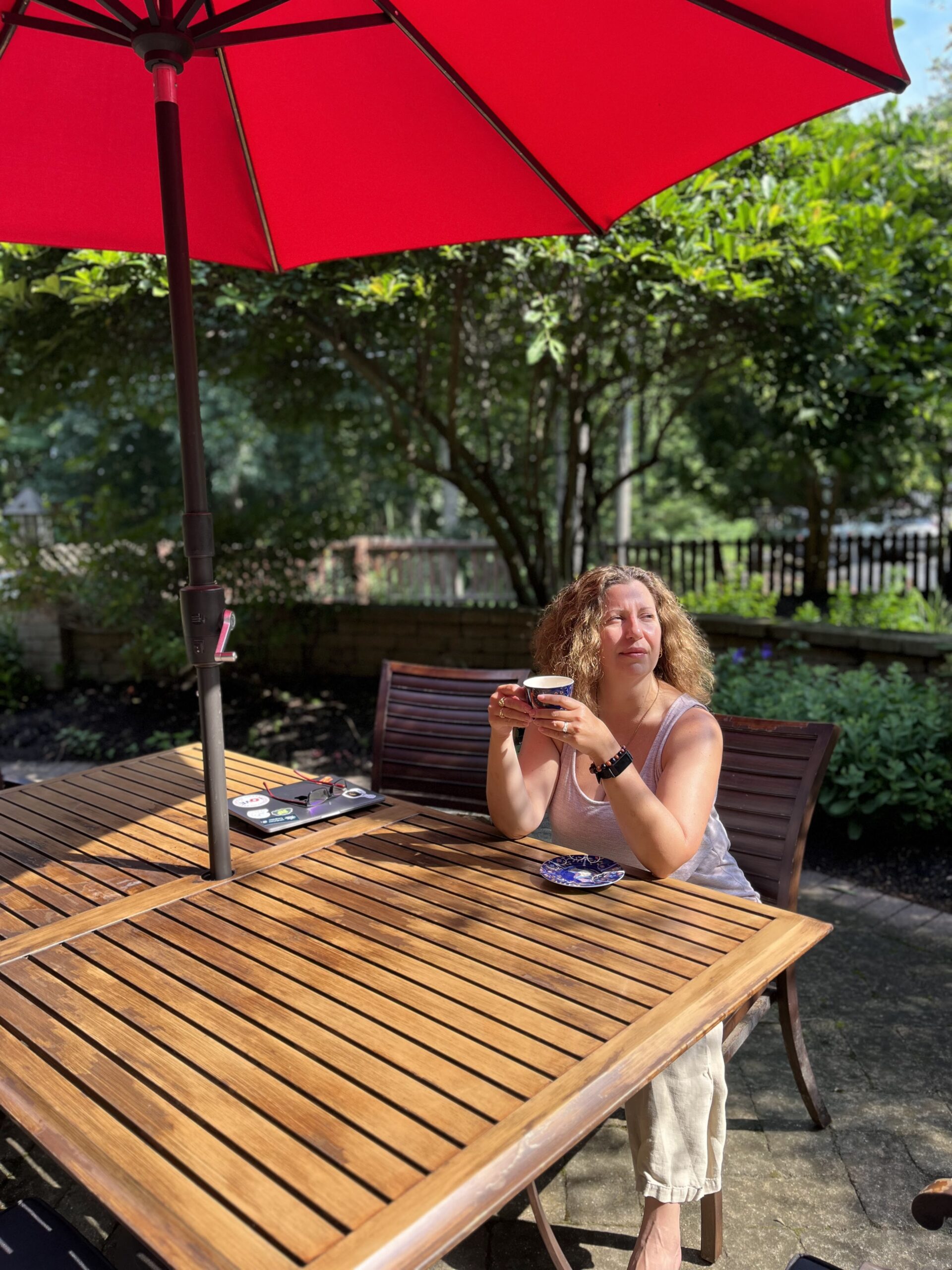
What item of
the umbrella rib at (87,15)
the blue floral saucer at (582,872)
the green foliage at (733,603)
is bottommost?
the blue floral saucer at (582,872)

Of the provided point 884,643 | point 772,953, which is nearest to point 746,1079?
point 772,953

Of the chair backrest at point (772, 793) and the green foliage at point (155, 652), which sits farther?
the green foliage at point (155, 652)

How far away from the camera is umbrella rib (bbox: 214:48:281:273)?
2.32 metres

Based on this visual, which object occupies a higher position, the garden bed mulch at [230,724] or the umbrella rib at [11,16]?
the umbrella rib at [11,16]

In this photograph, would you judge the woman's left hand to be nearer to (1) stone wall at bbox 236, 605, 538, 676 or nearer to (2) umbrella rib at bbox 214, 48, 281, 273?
(2) umbrella rib at bbox 214, 48, 281, 273

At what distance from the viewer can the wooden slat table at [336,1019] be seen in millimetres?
1047

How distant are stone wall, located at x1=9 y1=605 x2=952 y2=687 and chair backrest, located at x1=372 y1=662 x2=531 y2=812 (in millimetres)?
3413

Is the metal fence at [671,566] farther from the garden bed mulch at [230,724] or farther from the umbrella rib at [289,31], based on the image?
the umbrella rib at [289,31]

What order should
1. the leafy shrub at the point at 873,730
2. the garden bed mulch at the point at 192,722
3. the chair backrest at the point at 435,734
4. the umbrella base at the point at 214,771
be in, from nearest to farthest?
the umbrella base at the point at 214,771 → the chair backrest at the point at 435,734 → the leafy shrub at the point at 873,730 → the garden bed mulch at the point at 192,722

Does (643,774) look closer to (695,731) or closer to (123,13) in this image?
(695,731)

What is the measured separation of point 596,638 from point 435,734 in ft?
3.12

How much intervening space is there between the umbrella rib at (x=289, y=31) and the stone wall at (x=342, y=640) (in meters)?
4.64

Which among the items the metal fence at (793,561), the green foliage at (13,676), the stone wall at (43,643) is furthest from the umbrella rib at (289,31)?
the metal fence at (793,561)

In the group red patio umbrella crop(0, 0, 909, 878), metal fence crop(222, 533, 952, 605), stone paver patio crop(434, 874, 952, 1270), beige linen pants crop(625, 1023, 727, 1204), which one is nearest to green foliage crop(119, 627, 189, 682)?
metal fence crop(222, 533, 952, 605)
